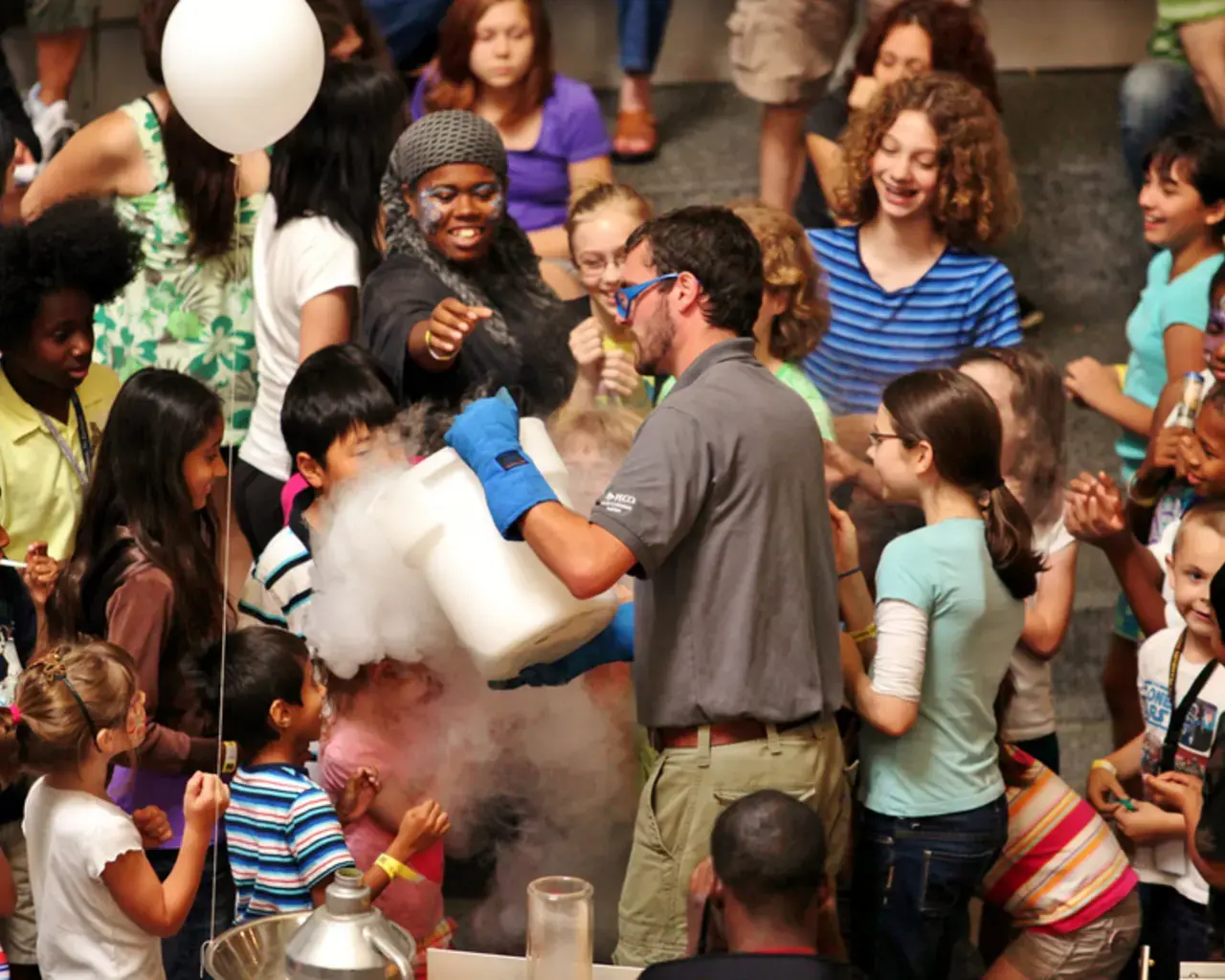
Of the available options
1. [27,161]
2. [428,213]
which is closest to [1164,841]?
[428,213]

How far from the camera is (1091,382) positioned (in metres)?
4.49

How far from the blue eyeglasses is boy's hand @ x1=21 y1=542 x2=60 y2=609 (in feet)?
4.67

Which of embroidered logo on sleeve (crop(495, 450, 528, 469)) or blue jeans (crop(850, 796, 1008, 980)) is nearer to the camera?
embroidered logo on sleeve (crop(495, 450, 528, 469))

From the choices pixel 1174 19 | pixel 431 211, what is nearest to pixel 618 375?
pixel 431 211

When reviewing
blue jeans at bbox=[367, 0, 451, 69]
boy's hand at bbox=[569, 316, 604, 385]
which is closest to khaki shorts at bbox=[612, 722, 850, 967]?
boy's hand at bbox=[569, 316, 604, 385]

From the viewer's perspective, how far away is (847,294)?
429cm

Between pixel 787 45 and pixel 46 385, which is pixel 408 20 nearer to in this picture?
pixel 787 45

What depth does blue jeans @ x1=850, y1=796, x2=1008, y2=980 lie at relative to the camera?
3170mm

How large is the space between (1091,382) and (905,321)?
59cm

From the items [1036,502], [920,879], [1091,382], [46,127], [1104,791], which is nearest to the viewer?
[920,879]

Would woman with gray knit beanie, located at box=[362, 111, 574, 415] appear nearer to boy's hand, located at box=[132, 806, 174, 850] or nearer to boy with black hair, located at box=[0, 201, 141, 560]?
boy with black hair, located at box=[0, 201, 141, 560]

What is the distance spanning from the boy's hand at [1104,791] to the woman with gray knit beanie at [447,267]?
1.50 meters

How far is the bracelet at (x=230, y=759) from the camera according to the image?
10.1ft

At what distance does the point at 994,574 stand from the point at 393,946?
143 cm
